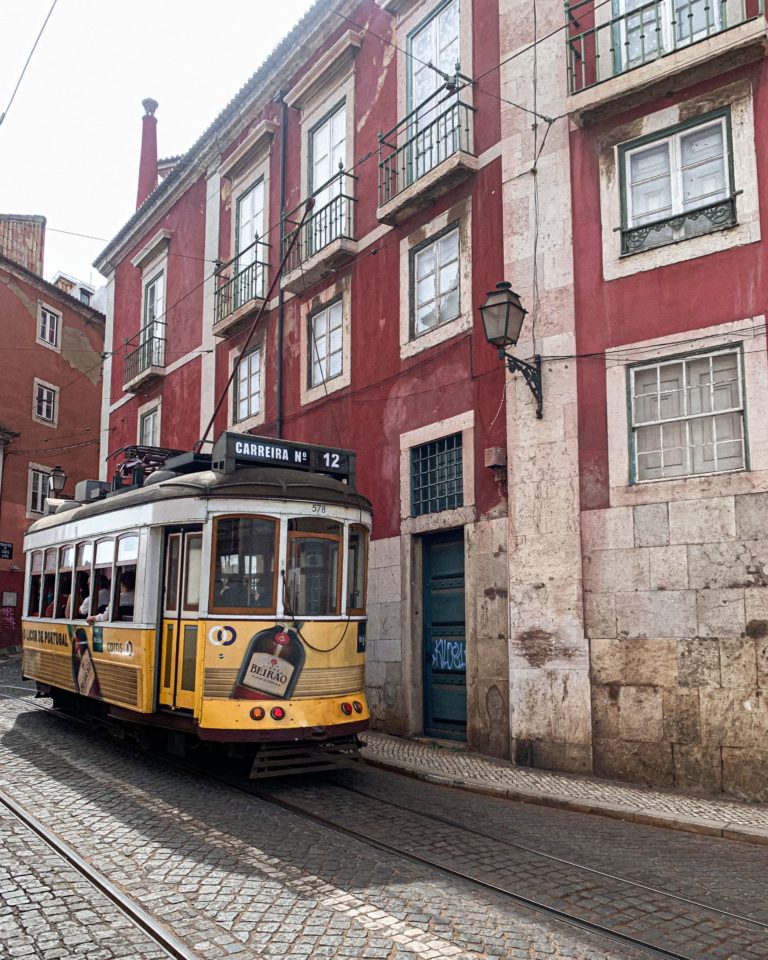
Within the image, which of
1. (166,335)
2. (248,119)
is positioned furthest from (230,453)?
(166,335)

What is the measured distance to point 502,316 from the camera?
955 cm

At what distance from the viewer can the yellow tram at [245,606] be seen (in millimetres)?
8055

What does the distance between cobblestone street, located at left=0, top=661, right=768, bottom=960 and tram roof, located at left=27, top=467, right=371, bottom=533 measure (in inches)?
106

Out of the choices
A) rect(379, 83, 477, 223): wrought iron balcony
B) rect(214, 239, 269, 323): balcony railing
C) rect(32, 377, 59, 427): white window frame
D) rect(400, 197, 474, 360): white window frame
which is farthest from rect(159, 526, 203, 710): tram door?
rect(32, 377, 59, 427): white window frame

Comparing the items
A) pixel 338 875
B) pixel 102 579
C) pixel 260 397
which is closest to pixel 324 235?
pixel 260 397

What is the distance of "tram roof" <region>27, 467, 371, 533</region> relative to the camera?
331 inches

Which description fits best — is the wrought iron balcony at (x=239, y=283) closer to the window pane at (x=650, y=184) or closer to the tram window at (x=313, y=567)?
the window pane at (x=650, y=184)

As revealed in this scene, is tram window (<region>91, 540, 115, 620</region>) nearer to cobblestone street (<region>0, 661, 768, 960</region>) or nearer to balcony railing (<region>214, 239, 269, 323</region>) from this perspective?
cobblestone street (<region>0, 661, 768, 960</region>)

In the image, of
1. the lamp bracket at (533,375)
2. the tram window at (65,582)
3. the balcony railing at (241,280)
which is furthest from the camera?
the balcony railing at (241,280)

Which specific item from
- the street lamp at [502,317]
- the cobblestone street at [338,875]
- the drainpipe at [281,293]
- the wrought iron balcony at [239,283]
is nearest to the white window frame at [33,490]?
the wrought iron balcony at [239,283]

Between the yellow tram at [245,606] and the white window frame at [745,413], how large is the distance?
275 cm

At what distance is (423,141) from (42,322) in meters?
22.7

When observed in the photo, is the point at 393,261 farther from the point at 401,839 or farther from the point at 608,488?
the point at 401,839

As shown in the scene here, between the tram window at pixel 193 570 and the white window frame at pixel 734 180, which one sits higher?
the white window frame at pixel 734 180
